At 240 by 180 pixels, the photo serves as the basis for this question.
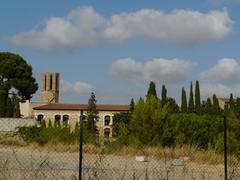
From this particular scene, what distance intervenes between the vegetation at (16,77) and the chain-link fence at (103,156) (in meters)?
42.5

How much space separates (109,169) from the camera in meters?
15.7

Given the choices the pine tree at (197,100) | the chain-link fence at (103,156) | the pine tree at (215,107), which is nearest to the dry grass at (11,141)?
the chain-link fence at (103,156)

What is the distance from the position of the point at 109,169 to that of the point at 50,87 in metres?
97.0

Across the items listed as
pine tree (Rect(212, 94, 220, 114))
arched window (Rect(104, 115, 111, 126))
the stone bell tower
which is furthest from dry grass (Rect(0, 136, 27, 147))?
the stone bell tower

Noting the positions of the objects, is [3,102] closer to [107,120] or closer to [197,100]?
[107,120]

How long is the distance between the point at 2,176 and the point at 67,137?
1556 centimetres

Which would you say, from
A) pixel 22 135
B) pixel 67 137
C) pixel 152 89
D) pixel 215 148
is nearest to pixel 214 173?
pixel 215 148

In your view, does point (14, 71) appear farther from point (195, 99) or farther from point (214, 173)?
point (214, 173)

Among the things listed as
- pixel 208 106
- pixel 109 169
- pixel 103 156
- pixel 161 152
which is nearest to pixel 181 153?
pixel 161 152

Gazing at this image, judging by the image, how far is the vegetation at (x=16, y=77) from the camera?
231ft

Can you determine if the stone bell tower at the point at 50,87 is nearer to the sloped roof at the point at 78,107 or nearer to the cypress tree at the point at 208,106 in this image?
the sloped roof at the point at 78,107

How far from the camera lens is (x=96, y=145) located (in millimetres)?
20625

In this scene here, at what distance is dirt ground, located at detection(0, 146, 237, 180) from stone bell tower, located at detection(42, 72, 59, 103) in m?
88.4

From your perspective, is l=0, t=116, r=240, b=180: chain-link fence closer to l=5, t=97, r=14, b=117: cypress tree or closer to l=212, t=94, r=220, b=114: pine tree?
l=5, t=97, r=14, b=117: cypress tree
